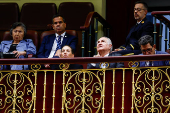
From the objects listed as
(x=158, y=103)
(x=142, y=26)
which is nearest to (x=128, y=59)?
(x=158, y=103)

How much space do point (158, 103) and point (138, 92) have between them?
15 cm

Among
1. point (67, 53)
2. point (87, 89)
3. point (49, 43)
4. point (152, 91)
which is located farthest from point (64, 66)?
point (49, 43)

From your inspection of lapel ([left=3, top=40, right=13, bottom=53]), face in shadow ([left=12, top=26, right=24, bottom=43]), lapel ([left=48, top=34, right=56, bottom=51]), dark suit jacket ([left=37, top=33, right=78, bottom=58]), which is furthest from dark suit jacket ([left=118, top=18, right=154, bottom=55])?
lapel ([left=3, top=40, right=13, bottom=53])

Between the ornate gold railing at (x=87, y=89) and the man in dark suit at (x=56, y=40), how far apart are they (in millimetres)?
978

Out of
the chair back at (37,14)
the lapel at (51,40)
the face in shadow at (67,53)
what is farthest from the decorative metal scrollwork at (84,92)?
the chair back at (37,14)

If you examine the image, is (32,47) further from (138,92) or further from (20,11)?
(138,92)

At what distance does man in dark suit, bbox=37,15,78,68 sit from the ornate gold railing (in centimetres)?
98

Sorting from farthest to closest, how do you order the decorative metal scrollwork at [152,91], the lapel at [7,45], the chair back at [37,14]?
the chair back at [37,14], the lapel at [7,45], the decorative metal scrollwork at [152,91]

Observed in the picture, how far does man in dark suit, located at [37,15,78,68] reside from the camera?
370 centimetres

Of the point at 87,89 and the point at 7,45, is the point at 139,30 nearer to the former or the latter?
the point at 87,89

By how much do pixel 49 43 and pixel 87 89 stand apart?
122cm

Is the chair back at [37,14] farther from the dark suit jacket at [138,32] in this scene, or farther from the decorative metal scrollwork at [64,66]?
the decorative metal scrollwork at [64,66]

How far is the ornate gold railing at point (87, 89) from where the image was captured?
254 centimetres

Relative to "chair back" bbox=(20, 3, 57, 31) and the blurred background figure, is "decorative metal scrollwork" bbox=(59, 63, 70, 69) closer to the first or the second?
the blurred background figure
